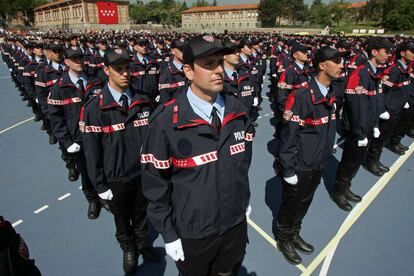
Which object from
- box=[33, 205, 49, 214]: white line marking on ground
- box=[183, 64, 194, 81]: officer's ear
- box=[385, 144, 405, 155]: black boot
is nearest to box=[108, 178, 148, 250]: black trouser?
box=[183, 64, 194, 81]: officer's ear

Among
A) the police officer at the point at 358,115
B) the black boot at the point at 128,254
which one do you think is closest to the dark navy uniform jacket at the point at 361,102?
the police officer at the point at 358,115

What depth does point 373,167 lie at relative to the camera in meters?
6.45

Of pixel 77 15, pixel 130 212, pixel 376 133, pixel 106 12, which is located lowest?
pixel 130 212

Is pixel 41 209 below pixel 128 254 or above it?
below

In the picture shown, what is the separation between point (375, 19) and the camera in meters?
91.9

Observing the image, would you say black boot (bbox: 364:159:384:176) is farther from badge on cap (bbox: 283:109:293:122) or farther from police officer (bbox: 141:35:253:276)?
police officer (bbox: 141:35:253:276)

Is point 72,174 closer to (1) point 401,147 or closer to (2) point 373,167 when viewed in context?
(2) point 373,167

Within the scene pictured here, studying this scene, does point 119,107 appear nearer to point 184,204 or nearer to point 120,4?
point 184,204

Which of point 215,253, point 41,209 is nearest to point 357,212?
point 215,253

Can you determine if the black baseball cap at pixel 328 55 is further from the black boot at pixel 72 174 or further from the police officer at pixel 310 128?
the black boot at pixel 72 174

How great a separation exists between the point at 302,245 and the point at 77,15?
97015 mm

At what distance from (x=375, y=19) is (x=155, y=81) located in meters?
109

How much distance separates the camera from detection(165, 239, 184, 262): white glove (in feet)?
7.52

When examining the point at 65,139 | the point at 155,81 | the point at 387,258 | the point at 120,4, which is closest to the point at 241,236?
the point at 387,258
